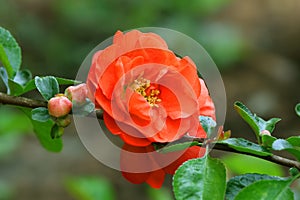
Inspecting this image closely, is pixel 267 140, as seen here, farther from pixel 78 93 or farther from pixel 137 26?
pixel 137 26

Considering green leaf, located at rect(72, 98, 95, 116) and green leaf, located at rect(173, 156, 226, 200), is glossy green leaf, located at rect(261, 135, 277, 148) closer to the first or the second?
green leaf, located at rect(173, 156, 226, 200)

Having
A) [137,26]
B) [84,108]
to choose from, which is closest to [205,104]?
[84,108]

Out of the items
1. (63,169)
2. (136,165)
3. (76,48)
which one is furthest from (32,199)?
(136,165)

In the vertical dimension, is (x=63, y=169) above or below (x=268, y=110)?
below

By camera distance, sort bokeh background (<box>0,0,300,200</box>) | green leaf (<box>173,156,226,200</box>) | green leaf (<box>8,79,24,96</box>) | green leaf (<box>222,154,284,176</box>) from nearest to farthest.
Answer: green leaf (<box>173,156,226,200</box>)
green leaf (<box>8,79,24,96</box>)
green leaf (<box>222,154,284,176</box>)
bokeh background (<box>0,0,300,200</box>)

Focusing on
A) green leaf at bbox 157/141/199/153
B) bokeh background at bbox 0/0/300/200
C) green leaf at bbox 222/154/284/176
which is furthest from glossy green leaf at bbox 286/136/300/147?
bokeh background at bbox 0/0/300/200

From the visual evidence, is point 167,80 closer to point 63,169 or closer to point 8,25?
point 63,169

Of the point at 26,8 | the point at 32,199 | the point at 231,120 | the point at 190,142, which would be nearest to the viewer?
the point at 190,142

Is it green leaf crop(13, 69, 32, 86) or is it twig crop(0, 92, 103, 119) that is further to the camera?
green leaf crop(13, 69, 32, 86)
